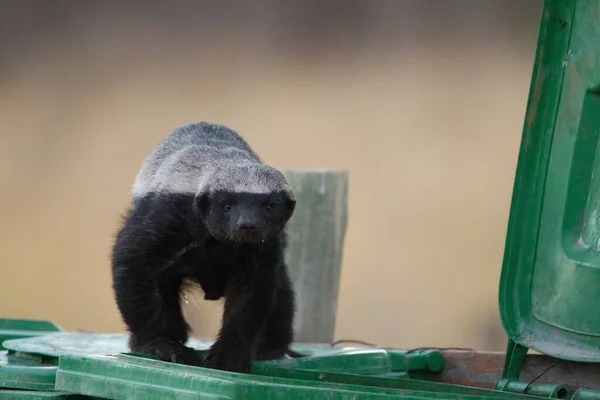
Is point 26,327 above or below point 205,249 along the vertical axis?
below

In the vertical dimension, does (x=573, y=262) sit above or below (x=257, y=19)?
below

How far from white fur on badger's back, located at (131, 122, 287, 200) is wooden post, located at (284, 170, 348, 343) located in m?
0.97

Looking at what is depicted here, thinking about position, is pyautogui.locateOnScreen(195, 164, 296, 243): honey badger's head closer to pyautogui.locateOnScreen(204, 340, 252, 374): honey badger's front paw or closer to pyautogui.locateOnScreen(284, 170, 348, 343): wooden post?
pyautogui.locateOnScreen(204, 340, 252, 374): honey badger's front paw

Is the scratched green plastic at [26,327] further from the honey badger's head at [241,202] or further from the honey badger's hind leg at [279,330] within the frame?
Result: the honey badger's head at [241,202]

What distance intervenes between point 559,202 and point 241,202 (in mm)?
1218

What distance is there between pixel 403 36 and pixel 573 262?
489 cm

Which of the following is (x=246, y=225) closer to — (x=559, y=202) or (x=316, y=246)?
(x=559, y=202)

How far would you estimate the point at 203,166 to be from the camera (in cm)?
498

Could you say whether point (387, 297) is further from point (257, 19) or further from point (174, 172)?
point (174, 172)

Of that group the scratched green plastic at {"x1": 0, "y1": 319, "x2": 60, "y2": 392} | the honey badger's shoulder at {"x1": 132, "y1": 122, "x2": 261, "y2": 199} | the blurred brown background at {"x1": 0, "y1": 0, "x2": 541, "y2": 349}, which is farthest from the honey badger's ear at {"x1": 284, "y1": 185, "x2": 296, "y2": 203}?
the blurred brown background at {"x1": 0, "y1": 0, "x2": 541, "y2": 349}

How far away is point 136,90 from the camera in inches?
367

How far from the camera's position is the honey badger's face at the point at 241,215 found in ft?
15.2

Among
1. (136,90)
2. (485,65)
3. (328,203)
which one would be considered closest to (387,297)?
(485,65)

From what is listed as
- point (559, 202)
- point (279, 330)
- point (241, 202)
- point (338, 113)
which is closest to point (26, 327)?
point (279, 330)
